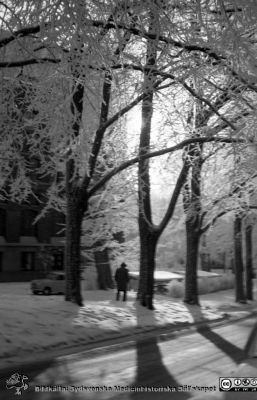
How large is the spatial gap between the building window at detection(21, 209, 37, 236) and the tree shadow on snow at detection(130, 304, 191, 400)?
3640 cm

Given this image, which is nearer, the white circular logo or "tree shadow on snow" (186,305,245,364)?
the white circular logo

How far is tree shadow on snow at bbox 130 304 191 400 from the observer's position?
706cm

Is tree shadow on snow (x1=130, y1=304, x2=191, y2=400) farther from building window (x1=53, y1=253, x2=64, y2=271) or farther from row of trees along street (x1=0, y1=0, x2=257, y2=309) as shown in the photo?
building window (x1=53, y1=253, x2=64, y2=271)

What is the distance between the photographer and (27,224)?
47500 millimetres

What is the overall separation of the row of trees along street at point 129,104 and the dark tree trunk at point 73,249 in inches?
1.3

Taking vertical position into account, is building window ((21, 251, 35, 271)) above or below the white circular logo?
above

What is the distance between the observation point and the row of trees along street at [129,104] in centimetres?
752

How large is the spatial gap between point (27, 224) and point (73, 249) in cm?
3258

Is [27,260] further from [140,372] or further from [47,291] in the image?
[140,372]

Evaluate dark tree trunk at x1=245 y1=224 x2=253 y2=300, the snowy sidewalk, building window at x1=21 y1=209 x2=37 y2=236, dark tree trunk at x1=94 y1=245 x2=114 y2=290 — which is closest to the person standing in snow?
the snowy sidewalk

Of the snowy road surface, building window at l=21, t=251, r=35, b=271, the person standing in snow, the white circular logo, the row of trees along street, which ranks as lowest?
the snowy road surface

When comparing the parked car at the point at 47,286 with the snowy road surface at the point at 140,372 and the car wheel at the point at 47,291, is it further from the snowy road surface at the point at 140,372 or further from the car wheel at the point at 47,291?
the snowy road surface at the point at 140,372

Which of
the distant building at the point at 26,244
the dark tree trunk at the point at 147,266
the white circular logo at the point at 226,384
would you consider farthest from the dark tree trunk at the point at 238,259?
the white circular logo at the point at 226,384

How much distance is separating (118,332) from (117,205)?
9.93 m
